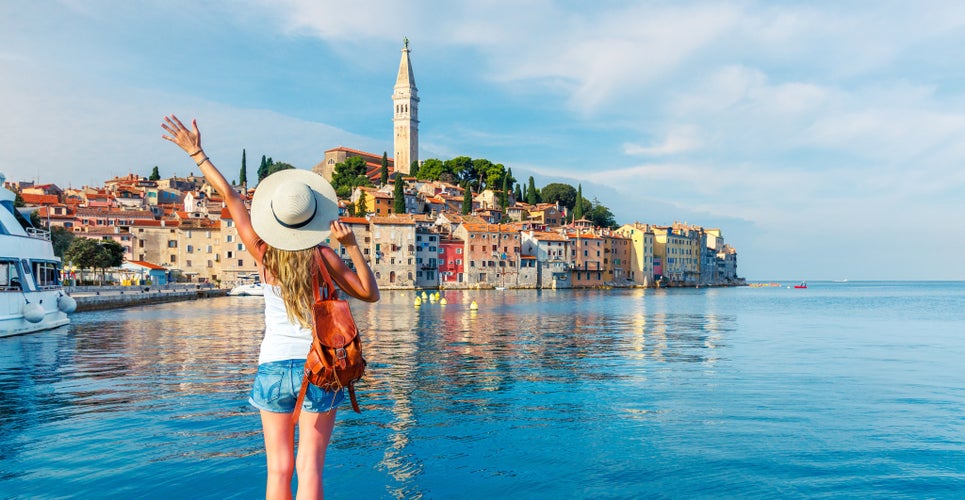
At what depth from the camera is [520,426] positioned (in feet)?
28.2

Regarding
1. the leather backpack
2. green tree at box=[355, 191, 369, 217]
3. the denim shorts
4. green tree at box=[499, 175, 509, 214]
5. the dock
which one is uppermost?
green tree at box=[499, 175, 509, 214]

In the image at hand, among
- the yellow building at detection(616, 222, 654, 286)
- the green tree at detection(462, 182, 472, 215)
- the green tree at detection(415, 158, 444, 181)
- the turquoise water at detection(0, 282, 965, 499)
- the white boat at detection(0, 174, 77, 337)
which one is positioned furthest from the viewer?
the green tree at detection(415, 158, 444, 181)

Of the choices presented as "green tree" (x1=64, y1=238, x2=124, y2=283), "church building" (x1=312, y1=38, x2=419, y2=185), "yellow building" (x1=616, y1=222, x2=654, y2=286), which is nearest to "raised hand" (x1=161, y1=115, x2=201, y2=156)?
"green tree" (x1=64, y1=238, x2=124, y2=283)

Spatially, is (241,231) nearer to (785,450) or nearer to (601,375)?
(785,450)

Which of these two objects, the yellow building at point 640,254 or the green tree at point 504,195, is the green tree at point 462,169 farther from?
the yellow building at point 640,254

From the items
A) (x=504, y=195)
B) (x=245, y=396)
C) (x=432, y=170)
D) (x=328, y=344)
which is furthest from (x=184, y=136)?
(x=432, y=170)

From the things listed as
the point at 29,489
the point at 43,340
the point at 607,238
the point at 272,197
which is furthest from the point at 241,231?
the point at 607,238

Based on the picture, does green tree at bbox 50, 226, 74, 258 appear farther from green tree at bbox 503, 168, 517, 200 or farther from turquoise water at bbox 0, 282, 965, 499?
green tree at bbox 503, 168, 517, 200

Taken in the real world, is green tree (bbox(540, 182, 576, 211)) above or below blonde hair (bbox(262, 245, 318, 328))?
above

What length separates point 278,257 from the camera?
11.8 ft

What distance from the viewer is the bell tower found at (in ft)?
479

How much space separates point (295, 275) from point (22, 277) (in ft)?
76.6

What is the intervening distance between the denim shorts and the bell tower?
142474mm

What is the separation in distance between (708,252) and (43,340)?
131932 millimetres
